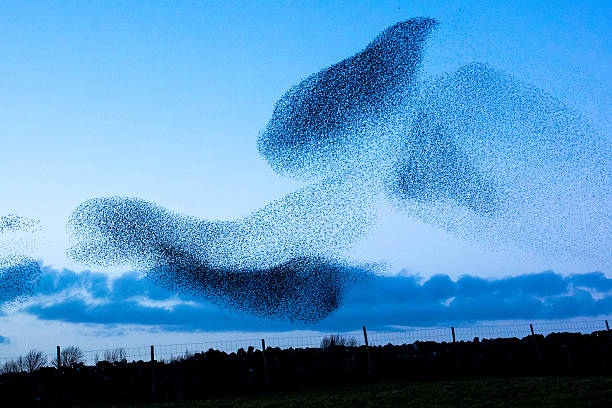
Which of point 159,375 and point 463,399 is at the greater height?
point 159,375

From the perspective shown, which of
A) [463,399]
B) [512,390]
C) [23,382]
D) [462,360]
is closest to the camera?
[463,399]

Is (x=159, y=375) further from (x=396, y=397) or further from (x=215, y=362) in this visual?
(x=396, y=397)

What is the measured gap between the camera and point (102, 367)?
20.0 meters

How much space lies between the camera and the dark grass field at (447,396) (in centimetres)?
1470

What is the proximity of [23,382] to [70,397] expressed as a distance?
1.68 m

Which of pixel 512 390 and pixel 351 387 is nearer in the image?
pixel 512 390

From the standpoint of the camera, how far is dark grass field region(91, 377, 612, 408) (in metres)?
14.7

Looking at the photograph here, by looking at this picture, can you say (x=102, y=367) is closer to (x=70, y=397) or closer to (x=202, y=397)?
(x=70, y=397)

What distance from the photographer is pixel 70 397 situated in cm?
1895

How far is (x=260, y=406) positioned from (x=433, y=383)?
6869 millimetres

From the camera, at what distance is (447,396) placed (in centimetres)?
1580

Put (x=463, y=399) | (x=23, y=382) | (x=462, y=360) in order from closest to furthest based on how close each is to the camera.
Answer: (x=463, y=399), (x=23, y=382), (x=462, y=360)

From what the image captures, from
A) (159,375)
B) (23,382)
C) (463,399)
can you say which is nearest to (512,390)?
(463,399)

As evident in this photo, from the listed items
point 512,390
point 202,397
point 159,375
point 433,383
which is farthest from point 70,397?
point 512,390
